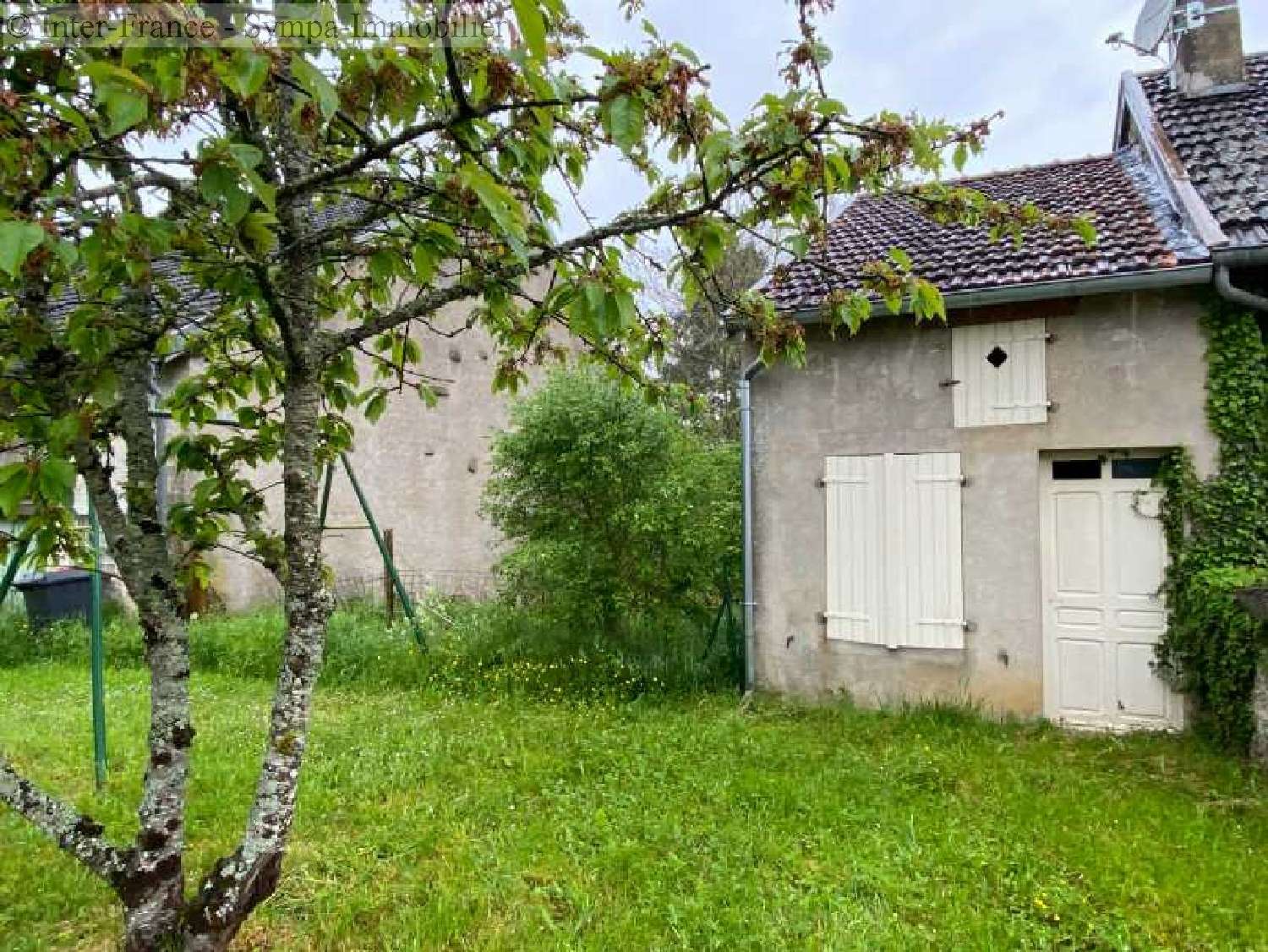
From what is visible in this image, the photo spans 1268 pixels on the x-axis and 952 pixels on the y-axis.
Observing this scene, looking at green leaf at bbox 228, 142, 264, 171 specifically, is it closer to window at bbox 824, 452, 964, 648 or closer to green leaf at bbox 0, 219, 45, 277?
green leaf at bbox 0, 219, 45, 277

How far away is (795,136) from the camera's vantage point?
79.4 inches

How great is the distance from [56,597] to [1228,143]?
13.1m

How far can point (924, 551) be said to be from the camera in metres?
5.84

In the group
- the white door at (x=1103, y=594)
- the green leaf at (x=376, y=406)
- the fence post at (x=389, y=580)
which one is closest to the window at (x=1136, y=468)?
the white door at (x=1103, y=594)

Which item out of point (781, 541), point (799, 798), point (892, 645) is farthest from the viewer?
point (781, 541)

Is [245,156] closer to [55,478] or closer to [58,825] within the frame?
[55,478]

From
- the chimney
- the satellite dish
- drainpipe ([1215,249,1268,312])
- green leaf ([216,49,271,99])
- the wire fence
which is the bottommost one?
the wire fence

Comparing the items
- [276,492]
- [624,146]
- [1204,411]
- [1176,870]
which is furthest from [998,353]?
[276,492]

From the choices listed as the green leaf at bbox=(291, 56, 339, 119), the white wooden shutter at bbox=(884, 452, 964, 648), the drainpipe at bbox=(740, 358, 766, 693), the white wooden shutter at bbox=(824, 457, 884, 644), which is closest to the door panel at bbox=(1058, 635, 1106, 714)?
the white wooden shutter at bbox=(884, 452, 964, 648)

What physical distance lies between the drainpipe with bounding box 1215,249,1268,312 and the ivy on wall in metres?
0.17

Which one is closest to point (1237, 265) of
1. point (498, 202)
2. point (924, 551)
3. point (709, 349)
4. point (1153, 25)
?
point (924, 551)

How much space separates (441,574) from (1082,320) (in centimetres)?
941

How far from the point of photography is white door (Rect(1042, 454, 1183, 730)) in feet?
17.4

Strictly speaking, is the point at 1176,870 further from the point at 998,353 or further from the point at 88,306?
the point at 88,306
